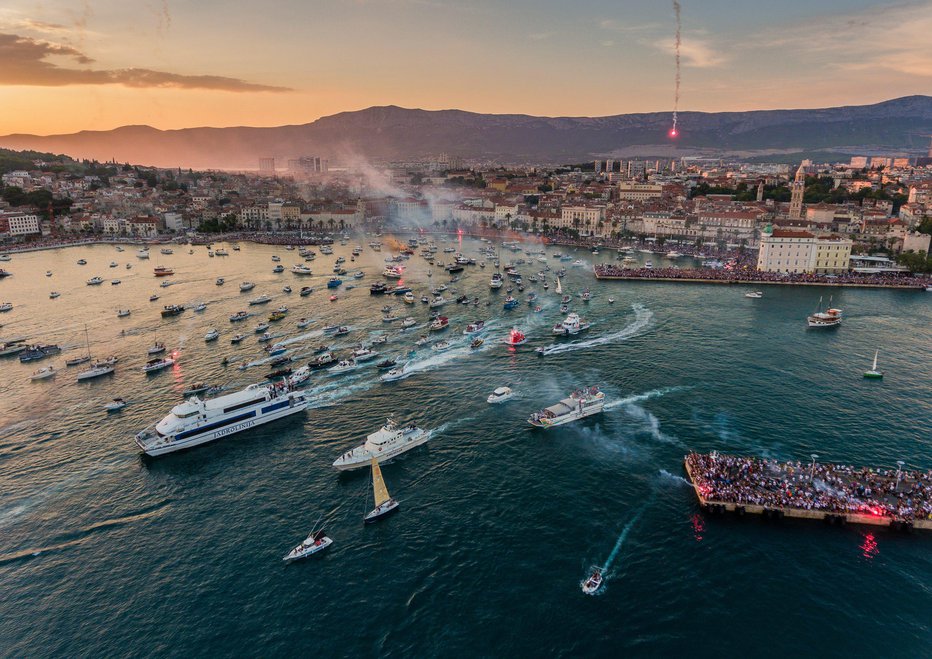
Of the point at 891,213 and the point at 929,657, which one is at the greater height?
the point at 891,213

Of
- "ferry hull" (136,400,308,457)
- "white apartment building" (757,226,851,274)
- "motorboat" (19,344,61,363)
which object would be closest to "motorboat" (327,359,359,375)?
"ferry hull" (136,400,308,457)

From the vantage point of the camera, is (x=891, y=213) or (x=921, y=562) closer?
(x=921, y=562)

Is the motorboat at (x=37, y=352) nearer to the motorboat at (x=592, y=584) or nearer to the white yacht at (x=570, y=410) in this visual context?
the white yacht at (x=570, y=410)

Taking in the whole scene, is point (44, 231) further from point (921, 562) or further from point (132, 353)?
point (921, 562)

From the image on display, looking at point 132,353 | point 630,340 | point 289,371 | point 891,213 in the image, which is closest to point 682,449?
point 630,340

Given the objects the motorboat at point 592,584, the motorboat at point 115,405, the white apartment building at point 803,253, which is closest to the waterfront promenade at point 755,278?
the white apartment building at point 803,253
